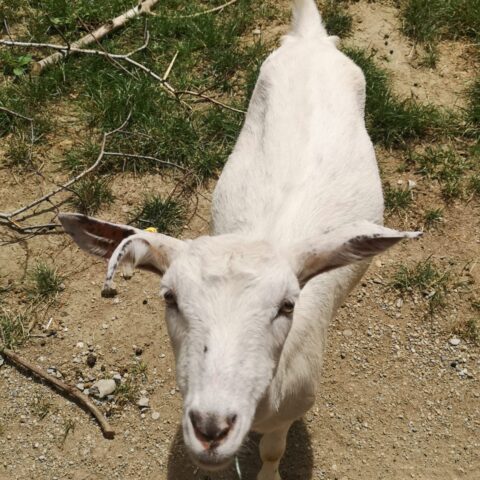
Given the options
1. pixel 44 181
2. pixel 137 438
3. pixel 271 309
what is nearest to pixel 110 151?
pixel 44 181

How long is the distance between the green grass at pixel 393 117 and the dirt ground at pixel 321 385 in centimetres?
65

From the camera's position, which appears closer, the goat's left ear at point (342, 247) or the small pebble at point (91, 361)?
the goat's left ear at point (342, 247)

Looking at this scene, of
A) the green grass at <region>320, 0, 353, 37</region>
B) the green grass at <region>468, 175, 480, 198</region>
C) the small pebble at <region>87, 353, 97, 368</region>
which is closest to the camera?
the small pebble at <region>87, 353, 97, 368</region>

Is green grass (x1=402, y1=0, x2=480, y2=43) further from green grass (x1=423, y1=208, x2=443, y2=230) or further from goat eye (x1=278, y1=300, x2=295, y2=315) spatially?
goat eye (x1=278, y1=300, x2=295, y2=315)

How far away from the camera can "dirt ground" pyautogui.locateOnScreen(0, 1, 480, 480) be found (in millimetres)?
3908

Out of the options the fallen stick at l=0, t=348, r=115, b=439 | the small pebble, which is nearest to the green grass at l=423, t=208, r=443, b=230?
the small pebble

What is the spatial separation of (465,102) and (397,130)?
2.60 feet

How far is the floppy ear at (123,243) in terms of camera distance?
246 centimetres

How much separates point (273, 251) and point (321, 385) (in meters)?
1.95

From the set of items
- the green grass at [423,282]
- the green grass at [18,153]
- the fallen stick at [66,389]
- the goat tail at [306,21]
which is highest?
the goat tail at [306,21]

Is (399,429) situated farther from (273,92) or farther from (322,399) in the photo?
(273,92)

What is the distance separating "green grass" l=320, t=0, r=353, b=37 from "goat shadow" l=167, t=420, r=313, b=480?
3.73 m

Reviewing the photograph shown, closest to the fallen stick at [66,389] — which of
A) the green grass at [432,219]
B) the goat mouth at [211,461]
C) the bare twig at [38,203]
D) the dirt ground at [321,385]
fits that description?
the dirt ground at [321,385]

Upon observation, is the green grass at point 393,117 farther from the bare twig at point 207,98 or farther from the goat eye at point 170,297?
the goat eye at point 170,297
